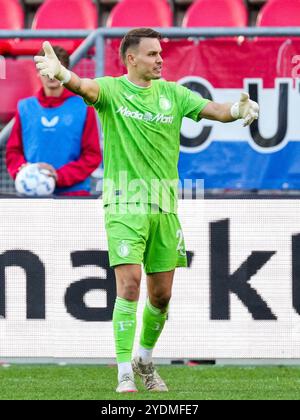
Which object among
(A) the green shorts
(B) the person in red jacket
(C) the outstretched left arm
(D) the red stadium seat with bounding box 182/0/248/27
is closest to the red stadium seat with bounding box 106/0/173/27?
(D) the red stadium seat with bounding box 182/0/248/27

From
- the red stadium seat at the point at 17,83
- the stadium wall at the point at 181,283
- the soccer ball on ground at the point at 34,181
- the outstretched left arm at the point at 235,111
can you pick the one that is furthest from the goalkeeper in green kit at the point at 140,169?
the red stadium seat at the point at 17,83

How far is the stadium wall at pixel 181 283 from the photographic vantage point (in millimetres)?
9180

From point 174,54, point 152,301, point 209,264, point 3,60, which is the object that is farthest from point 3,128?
point 152,301

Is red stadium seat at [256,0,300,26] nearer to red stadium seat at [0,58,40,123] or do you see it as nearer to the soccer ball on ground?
red stadium seat at [0,58,40,123]

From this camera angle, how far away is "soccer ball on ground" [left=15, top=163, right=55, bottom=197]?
9.48 m

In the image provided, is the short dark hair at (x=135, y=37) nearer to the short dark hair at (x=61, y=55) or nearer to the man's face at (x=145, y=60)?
the man's face at (x=145, y=60)

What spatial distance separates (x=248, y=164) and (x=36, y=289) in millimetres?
2023

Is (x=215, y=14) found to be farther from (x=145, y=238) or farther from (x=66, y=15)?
(x=145, y=238)

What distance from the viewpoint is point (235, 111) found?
7578mm

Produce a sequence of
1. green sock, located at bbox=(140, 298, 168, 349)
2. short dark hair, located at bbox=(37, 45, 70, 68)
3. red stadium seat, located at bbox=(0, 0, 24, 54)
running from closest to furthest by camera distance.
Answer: green sock, located at bbox=(140, 298, 168, 349), short dark hair, located at bbox=(37, 45, 70, 68), red stadium seat, located at bbox=(0, 0, 24, 54)

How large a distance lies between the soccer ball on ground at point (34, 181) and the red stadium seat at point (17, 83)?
1.45 metres

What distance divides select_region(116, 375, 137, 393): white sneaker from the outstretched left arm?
1.67 metres

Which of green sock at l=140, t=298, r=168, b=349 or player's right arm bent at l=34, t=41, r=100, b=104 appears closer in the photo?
player's right arm bent at l=34, t=41, r=100, b=104
